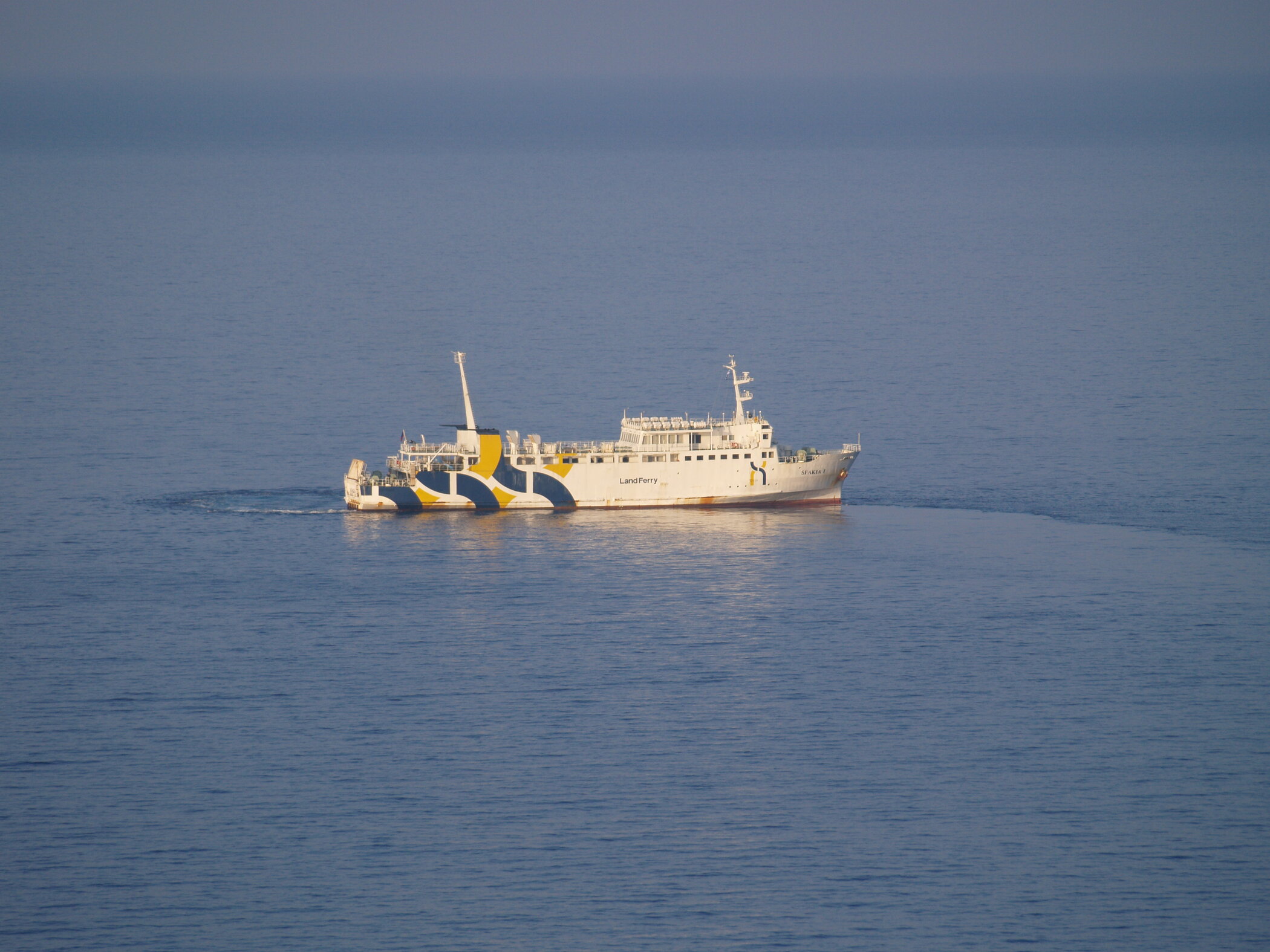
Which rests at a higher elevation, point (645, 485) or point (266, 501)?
point (645, 485)

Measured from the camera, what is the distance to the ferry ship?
391ft

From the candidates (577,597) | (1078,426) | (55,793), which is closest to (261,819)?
(55,793)

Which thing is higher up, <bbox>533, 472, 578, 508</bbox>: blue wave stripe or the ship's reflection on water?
<bbox>533, 472, 578, 508</bbox>: blue wave stripe

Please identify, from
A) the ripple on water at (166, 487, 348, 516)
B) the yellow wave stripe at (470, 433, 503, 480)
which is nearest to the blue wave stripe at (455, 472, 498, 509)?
the yellow wave stripe at (470, 433, 503, 480)

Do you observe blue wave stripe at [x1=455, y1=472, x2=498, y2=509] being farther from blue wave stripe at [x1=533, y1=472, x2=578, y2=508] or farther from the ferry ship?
blue wave stripe at [x1=533, y1=472, x2=578, y2=508]

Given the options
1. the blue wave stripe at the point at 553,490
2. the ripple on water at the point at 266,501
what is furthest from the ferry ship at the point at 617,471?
the ripple on water at the point at 266,501

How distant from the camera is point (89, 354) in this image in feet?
585

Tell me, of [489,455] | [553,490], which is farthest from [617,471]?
[489,455]

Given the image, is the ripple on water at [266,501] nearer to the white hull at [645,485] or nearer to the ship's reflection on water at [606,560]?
the white hull at [645,485]

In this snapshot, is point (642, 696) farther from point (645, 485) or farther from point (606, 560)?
point (645, 485)

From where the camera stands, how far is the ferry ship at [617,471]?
119m

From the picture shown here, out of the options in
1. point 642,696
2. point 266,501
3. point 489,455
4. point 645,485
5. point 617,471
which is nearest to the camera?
point 642,696

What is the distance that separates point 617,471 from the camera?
393 ft

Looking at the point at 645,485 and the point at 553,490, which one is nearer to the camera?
the point at 553,490
